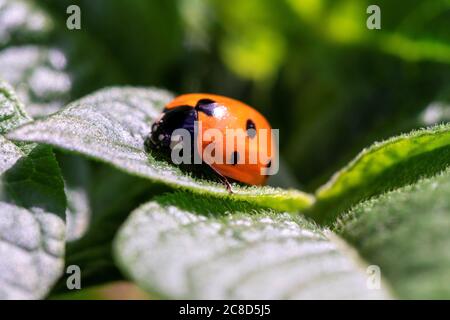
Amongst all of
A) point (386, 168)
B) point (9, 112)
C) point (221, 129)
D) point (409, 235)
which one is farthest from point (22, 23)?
point (409, 235)

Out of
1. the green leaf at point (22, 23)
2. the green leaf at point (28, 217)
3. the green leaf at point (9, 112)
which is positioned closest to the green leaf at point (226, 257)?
the green leaf at point (28, 217)

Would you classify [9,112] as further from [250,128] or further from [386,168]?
[386,168]

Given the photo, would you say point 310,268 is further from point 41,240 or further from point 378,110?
point 378,110

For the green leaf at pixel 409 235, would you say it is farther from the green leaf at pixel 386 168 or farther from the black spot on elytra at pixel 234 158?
the black spot on elytra at pixel 234 158

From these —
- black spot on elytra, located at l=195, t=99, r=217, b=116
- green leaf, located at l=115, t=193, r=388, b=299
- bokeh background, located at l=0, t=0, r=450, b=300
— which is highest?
bokeh background, located at l=0, t=0, r=450, b=300

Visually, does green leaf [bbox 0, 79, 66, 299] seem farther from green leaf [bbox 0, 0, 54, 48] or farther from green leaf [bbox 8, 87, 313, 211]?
green leaf [bbox 0, 0, 54, 48]

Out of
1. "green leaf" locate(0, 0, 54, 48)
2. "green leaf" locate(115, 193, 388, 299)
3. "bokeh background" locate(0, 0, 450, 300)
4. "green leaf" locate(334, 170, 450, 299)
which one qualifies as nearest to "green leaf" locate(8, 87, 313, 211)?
"green leaf" locate(115, 193, 388, 299)

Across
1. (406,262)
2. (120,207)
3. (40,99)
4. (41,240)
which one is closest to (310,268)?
(406,262)

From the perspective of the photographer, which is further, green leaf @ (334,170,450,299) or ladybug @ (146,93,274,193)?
ladybug @ (146,93,274,193)
